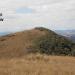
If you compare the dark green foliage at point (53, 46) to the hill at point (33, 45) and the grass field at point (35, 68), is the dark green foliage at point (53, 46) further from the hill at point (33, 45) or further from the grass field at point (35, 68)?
the grass field at point (35, 68)

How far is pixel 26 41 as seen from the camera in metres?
31.7

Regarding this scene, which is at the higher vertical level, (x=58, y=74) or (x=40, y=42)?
(x=58, y=74)

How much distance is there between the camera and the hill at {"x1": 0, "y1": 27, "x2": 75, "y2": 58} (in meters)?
28.4

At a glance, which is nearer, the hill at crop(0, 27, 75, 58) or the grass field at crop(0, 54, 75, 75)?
the grass field at crop(0, 54, 75, 75)

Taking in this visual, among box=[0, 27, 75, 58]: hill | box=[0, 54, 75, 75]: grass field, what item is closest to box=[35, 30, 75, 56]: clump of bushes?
box=[0, 27, 75, 58]: hill

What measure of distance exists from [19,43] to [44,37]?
3.89 meters

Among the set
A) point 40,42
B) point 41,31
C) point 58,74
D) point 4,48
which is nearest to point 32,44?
point 40,42

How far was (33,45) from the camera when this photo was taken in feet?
98.1

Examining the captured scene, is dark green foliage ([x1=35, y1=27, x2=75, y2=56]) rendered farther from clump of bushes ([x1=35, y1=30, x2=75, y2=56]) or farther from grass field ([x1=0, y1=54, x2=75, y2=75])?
grass field ([x1=0, y1=54, x2=75, y2=75])

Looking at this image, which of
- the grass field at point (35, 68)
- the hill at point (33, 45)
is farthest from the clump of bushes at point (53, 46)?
the grass field at point (35, 68)

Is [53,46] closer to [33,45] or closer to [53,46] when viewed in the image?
[53,46]

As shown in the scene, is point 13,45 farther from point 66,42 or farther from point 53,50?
point 66,42

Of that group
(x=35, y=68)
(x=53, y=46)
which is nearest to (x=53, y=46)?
(x=53, y=46)

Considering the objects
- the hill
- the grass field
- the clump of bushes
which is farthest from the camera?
the clump of bushes
